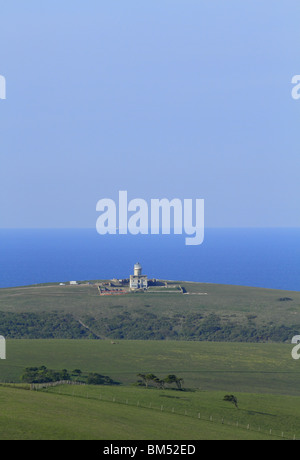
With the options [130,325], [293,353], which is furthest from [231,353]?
[130,325]

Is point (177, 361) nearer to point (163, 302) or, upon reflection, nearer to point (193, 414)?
point (193, 414)

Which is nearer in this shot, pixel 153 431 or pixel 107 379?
pixel 153 431

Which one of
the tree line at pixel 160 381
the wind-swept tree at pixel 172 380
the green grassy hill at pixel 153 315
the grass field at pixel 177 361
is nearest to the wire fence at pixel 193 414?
the tree line at pixel 160 381

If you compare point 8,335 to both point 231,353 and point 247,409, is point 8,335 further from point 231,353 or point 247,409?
point 247,409

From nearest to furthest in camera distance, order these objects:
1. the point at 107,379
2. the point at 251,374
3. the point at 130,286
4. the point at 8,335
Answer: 1. the point at 107,379
2. the point at 251,374
3. the point at 8,335
4. the point at 130,286
